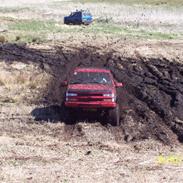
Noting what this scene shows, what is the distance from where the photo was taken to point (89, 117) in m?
24.2

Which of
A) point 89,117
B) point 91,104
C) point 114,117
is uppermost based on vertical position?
point 91,104

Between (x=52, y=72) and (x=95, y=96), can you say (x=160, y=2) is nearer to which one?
(x=52, y=72)

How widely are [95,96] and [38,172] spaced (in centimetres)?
659

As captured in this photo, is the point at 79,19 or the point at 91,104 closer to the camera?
the point at 91,104

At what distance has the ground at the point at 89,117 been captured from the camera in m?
17.8

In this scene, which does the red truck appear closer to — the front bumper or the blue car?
the front bumper

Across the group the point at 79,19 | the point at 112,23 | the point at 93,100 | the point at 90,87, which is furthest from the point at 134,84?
the point at 112,23

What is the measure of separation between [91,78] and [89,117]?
1.46 m

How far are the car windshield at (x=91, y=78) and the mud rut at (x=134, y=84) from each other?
4.43 feet

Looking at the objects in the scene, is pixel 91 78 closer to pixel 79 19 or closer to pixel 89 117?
pixel 89 117

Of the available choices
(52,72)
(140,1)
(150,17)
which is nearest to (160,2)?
(140,1)

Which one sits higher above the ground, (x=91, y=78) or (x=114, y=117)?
(x=91, y=78)

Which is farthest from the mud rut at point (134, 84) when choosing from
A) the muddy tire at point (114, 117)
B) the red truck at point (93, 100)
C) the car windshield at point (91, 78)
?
the car windshield at point (91, 78)

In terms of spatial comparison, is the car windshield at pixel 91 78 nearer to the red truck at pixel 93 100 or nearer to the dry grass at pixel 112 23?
the red truck at pixel 93 100
